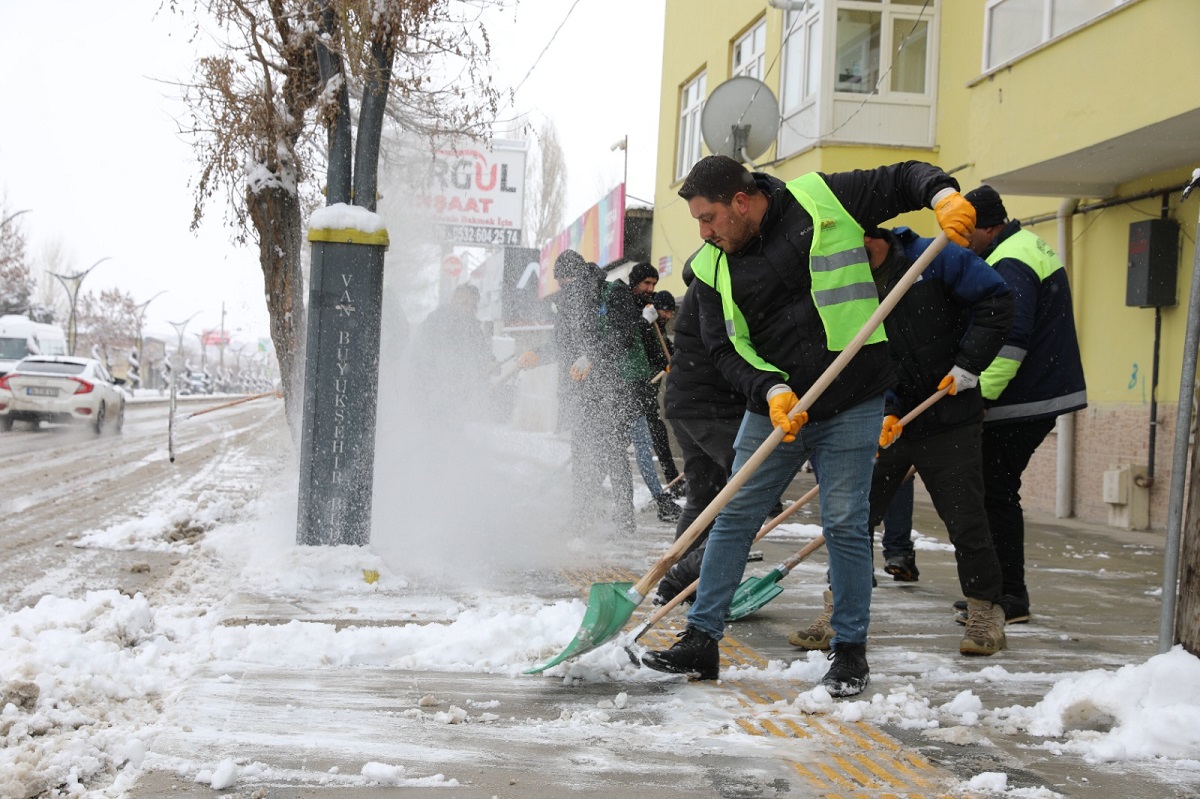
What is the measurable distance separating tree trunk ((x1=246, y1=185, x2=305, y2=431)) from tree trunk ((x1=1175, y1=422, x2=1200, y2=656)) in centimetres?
562

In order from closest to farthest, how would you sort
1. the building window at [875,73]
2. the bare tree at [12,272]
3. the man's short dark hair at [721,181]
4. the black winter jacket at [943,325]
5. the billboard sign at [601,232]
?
the man's short dark hair at [721,181]
the black winter jacket at [943,325]
the building window at [875,73]
the billboard sign at [601,232]
the bare tree at [12,272]

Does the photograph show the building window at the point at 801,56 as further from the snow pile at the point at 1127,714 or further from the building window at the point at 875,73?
the snow pile at the point at 1127,714

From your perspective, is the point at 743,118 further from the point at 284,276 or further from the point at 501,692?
the point at 501,692

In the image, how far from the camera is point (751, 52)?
54.4 ft

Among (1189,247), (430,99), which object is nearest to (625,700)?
(430,99)

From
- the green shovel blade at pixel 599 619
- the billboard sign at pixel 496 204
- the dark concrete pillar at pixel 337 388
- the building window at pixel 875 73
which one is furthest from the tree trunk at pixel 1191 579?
the billboard sign at pixel 496 204

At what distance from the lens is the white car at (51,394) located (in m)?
19.6

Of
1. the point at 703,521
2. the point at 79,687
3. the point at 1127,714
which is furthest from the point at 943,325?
the point at 79,687

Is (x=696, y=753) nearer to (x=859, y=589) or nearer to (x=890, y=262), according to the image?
(x=859, y=589)

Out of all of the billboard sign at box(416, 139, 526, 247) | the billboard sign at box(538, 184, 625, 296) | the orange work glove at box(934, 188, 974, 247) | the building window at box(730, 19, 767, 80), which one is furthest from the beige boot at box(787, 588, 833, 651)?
the billboard sign at box(416, 139, 526, 247)

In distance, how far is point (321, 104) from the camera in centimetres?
623

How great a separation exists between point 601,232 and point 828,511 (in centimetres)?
1905

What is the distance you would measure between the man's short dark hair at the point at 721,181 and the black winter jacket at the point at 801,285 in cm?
13

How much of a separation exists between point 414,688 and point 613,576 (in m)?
2.46
